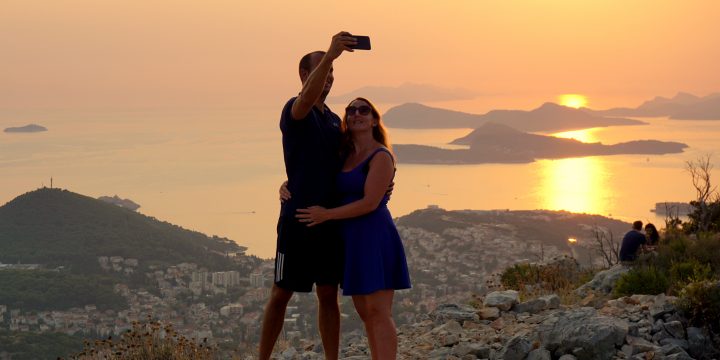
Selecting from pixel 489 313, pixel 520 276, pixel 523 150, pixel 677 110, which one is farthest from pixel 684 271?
pixel 677 110

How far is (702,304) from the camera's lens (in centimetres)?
593

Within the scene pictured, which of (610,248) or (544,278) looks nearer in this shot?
(544,278)

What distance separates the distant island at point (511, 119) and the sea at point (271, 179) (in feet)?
9.47

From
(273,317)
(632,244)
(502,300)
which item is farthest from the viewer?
(632,244)

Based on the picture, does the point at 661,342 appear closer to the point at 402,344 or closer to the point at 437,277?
the point at 402,344

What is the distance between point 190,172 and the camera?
13025 centimetres

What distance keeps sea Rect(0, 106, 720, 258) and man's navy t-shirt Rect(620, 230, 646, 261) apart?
55269mm

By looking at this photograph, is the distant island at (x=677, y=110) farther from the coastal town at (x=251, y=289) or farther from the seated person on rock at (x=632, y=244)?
the seated person on rock at (x=632, y=244)

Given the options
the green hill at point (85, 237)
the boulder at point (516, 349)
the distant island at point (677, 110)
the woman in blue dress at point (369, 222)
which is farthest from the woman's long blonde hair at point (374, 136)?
the distant island at point (677, 110)

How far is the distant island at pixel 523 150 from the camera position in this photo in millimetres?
122688

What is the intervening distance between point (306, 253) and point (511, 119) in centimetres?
15956

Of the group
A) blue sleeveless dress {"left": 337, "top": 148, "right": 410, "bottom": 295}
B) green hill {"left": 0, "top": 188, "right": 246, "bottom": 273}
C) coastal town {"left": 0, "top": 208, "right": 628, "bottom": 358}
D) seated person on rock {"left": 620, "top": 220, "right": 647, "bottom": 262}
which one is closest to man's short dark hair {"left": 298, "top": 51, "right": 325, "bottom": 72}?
blue sleeveless dress {"left": 337, "top": 148, "right": 410, "bottom": 295}

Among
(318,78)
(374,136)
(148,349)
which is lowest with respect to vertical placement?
(148,349)

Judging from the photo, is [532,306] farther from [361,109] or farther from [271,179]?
[271,179]
